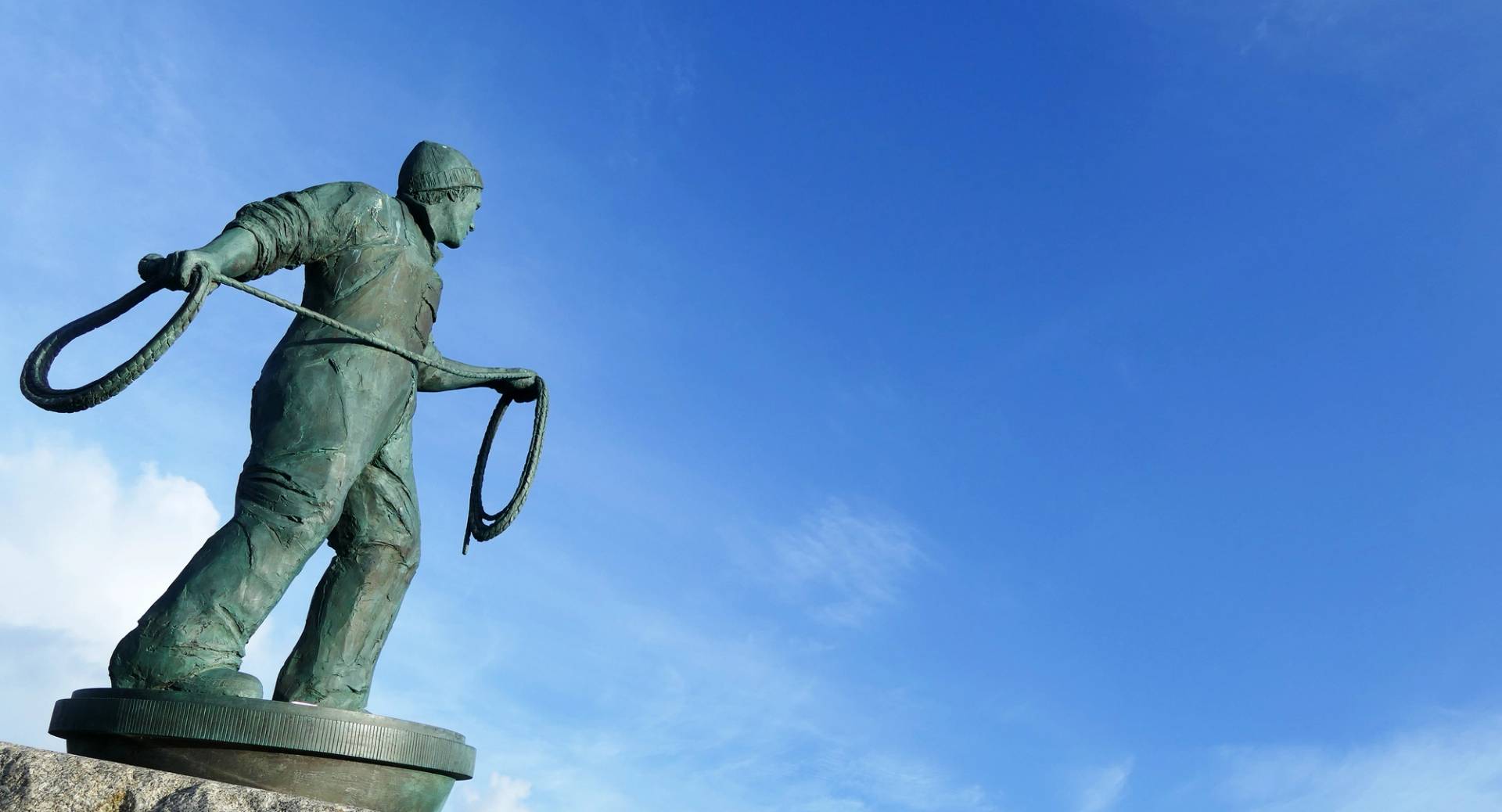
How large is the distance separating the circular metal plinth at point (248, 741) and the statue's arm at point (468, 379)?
5.60ft

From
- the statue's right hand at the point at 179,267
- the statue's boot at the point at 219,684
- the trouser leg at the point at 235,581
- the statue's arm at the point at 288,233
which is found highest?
the statue's arm at the point at 288,233

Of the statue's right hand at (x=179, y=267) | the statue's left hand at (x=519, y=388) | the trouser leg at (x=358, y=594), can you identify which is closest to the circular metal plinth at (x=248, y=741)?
the trouser leg at (x=358, y=594)

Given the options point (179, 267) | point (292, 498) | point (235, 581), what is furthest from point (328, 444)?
point (179, 267)

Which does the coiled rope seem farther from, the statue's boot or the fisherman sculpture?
the statue's boot

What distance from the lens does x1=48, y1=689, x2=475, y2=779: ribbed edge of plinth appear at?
4.38 meters

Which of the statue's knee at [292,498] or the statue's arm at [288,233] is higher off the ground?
the statue's arm at [288,233]

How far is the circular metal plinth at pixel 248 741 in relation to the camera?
4.39 meters

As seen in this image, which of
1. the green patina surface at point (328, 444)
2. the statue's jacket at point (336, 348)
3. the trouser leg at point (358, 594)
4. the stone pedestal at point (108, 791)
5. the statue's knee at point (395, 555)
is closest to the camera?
the stone pedestal at point (108, 791)

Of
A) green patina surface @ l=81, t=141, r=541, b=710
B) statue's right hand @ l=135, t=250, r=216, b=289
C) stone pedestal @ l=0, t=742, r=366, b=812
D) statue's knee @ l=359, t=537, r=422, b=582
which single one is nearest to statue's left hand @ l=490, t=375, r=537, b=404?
green patina surface @ l=81, t=141, r=541, b=710

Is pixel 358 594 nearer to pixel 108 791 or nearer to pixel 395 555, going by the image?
pixel 395 555

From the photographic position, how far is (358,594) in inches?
210

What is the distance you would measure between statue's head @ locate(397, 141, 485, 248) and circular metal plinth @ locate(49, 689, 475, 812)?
2248mm

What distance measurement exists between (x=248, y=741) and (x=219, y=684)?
26 cm

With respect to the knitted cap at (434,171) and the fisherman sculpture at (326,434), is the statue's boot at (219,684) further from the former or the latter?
the knitted cap at (434,171)
